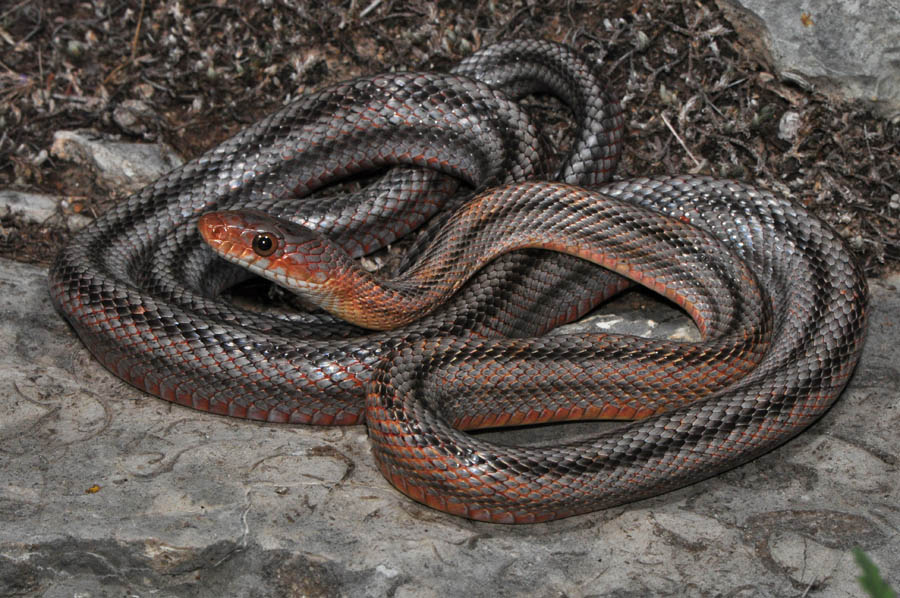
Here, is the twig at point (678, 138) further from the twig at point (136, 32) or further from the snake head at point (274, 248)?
the twig at point (136, 32)

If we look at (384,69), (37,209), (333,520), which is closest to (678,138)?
(384,69)

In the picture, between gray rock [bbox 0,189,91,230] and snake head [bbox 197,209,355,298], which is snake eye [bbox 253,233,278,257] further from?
gray rock [bbox 0,189,91,230]

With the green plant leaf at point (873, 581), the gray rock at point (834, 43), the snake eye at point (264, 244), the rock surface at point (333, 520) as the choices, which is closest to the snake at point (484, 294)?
the snake eye at point (264, 244)

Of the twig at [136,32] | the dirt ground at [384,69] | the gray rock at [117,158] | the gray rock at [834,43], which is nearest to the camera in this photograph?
the gray rock at [834,43]

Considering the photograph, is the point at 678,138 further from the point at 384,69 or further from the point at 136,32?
the point at 136,32

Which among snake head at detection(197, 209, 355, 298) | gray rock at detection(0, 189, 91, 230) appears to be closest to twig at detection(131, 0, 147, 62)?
gray rock at detection(0, 189, 91, 230)

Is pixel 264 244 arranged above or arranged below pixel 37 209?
above
